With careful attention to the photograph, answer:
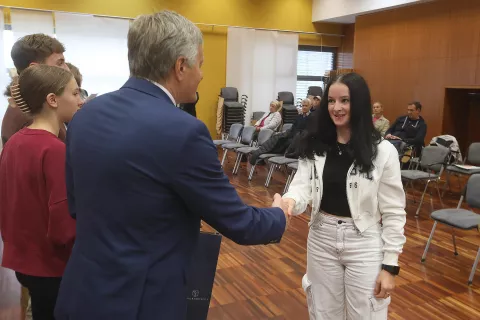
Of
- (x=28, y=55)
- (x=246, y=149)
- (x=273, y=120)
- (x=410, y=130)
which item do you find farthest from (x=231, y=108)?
(x=28, y=55)

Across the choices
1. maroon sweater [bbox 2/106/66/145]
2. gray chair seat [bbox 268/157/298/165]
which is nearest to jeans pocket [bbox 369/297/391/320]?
maroon sweater [bbox 2/106/66/145]

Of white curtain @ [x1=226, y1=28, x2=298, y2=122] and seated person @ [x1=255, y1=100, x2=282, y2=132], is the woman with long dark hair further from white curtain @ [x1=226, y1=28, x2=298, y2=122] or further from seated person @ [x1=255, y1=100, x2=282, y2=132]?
white curtain @ [x1=226, y1=28, x2=298, y2=122]

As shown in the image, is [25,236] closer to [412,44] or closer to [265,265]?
[265,265]

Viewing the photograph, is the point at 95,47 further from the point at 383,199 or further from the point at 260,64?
the point at 383,199

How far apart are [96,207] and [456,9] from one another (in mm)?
9811

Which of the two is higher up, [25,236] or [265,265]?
[25,236]

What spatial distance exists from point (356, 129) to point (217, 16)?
10493 millimetres

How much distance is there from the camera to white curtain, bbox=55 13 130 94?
33.3ft

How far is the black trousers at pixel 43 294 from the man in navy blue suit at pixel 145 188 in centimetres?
47

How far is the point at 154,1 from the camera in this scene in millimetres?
10867

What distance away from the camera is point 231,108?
36.6ft

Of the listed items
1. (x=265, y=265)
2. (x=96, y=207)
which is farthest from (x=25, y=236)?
(x=265, y=265)

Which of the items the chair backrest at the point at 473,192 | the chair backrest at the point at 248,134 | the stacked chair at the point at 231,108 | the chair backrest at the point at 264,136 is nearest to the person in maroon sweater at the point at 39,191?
the chair backrest at the point at 473,192

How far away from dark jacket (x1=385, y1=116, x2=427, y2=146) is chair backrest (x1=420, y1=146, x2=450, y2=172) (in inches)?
61.8
